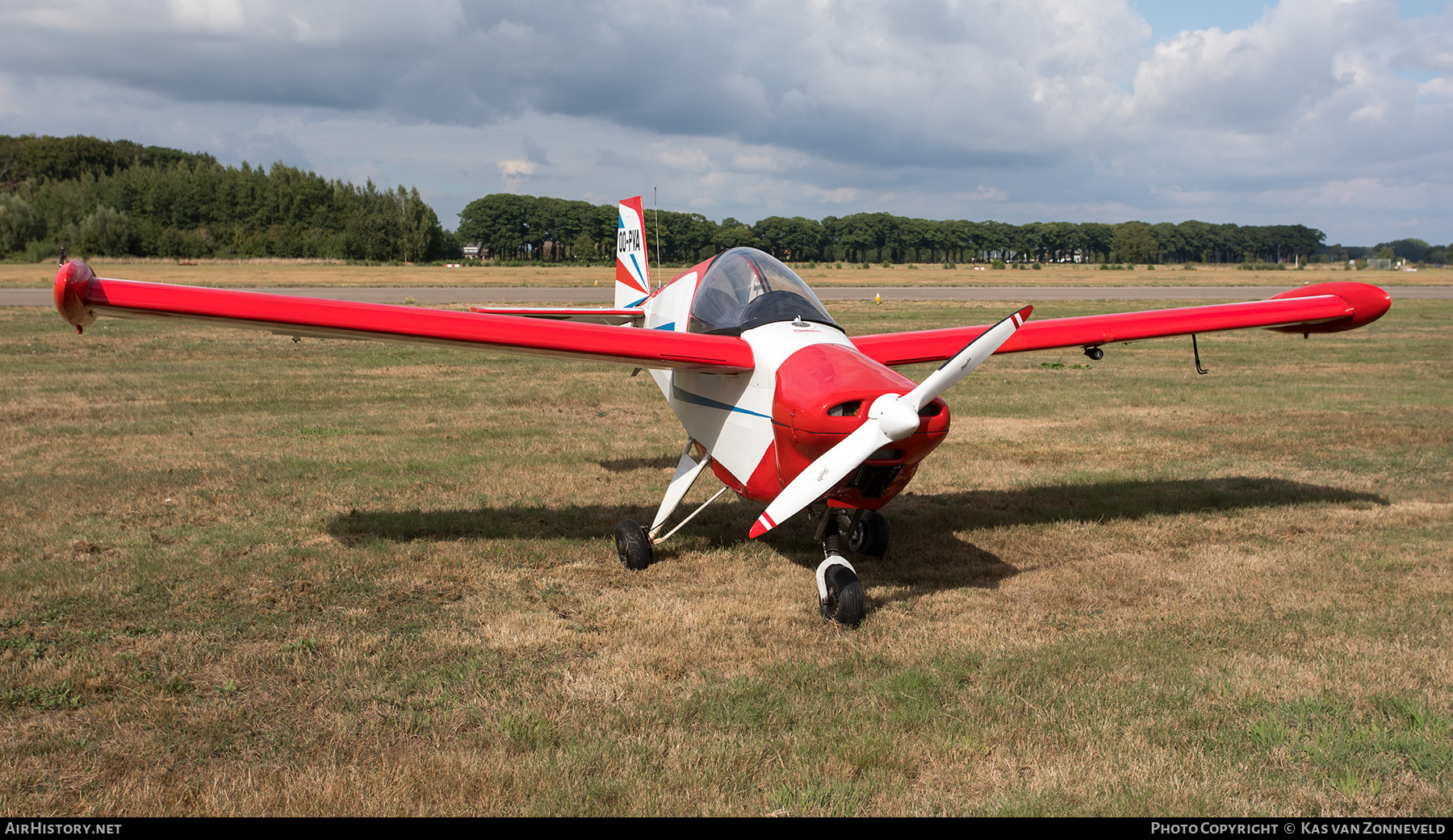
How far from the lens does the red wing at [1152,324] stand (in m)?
7.39

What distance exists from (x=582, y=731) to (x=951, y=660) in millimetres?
2062

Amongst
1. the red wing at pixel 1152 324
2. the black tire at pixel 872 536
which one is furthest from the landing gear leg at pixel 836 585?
the red wing at pixel 1152 324

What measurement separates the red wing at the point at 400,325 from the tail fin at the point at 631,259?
3.85 m

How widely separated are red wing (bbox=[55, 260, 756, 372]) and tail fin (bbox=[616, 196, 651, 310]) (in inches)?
152

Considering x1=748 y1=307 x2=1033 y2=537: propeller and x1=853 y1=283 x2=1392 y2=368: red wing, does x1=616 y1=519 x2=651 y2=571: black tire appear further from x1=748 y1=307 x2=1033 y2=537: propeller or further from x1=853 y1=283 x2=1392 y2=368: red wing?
x1=853 y1=283 x2=1392 y2=368: red wing

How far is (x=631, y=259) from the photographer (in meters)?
10.5

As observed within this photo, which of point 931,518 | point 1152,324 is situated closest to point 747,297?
point 931,518

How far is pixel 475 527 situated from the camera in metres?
7.35

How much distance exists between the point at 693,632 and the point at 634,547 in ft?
4.55

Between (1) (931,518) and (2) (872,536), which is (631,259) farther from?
(2) (872,536)

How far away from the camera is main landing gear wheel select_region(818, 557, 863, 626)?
5.23m

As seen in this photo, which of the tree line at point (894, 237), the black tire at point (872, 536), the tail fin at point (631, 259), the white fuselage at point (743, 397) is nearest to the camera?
the white fuselage at point (743, 397)

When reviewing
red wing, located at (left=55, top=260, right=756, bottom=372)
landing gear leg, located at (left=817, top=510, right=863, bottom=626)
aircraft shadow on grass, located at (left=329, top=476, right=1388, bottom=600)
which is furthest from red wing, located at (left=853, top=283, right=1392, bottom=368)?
landing gear leg, located at (left=817, top=510, right=863, bottom=626)

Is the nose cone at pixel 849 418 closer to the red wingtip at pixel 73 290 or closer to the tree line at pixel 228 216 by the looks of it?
the red wingtip at pixel 73 290
